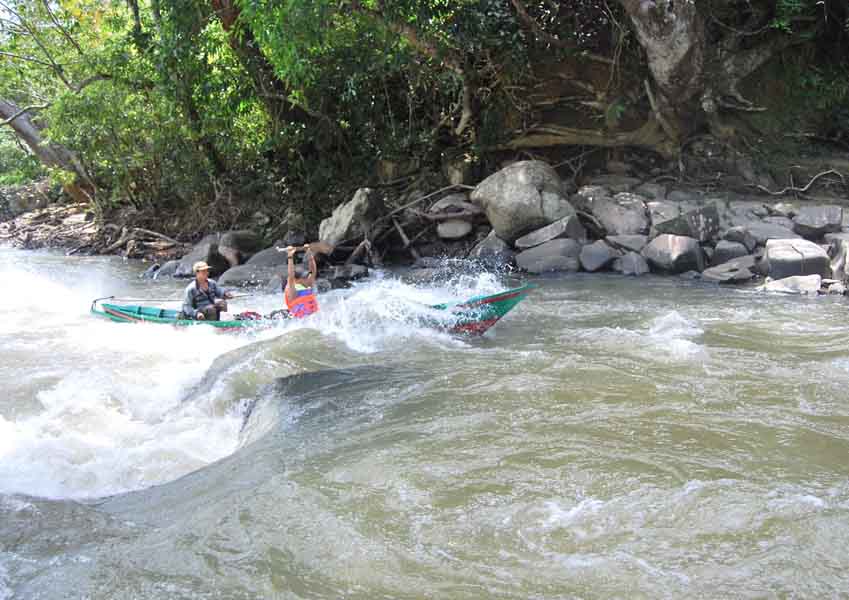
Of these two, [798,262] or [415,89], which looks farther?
[415,89]

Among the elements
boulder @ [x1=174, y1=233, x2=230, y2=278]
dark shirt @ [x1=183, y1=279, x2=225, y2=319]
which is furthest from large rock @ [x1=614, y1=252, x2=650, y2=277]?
boulder @ [x1=174, y1=233, x2=230, y2=278]

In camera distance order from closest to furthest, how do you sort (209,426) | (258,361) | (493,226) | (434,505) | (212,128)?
(434,505) < (209,426) < (258,361) < (493,226) < (212,128)

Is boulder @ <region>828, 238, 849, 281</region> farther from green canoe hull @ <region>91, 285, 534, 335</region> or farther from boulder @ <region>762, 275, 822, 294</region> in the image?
green canoe hull @ <region>91, 285, 534, 335</region>

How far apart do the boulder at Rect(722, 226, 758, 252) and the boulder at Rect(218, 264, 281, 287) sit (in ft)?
22.7

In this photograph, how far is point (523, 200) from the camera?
11.4 metres

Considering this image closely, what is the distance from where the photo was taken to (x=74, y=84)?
15.6 meters

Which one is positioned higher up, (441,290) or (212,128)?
(212,128)

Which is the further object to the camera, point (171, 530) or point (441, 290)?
point (441, 290)

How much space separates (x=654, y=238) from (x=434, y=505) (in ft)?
26.0

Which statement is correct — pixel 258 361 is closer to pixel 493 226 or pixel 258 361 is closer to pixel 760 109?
pixel 493 226

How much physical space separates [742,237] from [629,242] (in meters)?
1.56

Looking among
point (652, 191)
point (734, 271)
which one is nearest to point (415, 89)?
point (652, 191)

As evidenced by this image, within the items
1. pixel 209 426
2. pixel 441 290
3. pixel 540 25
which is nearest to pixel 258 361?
pixel 209 426

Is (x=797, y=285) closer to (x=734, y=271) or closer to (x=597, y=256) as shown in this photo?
(x=734, y=271)
